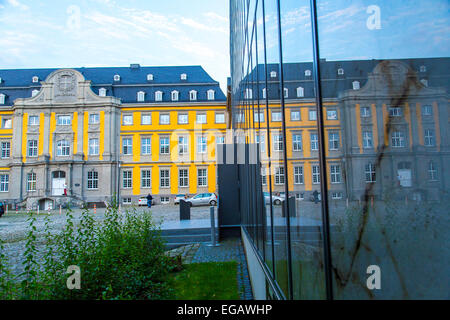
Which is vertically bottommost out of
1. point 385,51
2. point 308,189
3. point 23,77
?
point 308,189

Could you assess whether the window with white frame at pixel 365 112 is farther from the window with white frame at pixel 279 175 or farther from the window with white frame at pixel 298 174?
the window with white frame at pixel 279 175

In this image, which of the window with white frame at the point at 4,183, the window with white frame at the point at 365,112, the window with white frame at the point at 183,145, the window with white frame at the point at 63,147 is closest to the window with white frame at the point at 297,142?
the window with white frame at the point at 365,112

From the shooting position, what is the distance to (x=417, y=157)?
2.87ft

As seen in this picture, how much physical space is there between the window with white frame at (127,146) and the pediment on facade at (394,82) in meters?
45.0

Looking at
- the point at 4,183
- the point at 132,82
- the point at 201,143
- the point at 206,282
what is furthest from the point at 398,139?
the point at 4,183

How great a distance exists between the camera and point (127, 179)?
4353 cm

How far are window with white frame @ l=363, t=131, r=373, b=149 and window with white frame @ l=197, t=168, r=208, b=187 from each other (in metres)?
42.6

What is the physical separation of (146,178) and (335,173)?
43556mm

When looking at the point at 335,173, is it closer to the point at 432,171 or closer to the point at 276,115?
the point at 432,171

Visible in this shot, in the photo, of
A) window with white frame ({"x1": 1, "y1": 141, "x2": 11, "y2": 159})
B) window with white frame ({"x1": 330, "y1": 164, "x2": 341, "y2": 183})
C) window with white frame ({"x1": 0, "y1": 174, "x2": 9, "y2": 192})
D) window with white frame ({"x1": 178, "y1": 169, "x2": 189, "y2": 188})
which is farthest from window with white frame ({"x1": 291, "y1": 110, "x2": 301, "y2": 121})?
window with white frame ({"x1": 1, "y1": 141, "x2": 11, "y2": 159})

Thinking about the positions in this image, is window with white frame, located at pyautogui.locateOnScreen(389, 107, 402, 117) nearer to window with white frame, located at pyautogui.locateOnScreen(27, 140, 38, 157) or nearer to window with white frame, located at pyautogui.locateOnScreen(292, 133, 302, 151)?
window with white frame, located at pyautogui.locateOnScreen(292, 133, 302, 151)
